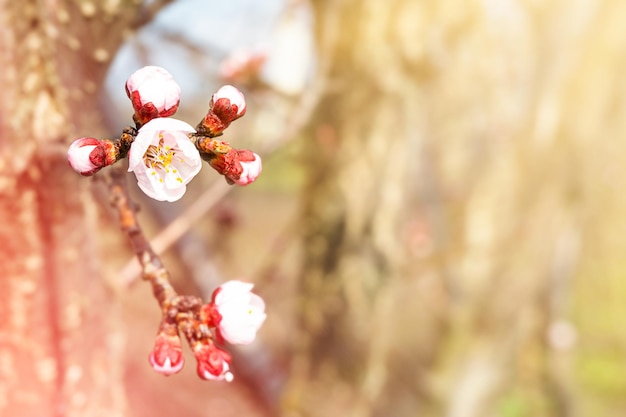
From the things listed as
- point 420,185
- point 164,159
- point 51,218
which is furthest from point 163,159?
point 420,185

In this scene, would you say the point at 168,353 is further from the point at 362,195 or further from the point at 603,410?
the point at 603,410

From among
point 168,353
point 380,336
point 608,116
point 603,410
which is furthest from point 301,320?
point 603,410

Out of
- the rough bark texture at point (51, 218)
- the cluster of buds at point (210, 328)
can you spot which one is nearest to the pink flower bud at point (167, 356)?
the cluster of buds at point (210, 328)

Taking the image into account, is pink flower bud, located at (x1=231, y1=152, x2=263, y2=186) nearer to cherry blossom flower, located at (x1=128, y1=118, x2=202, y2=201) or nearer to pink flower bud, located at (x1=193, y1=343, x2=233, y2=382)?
cherry blossom flower, located at (x1=128, y1=118, x2=202, y2=201)

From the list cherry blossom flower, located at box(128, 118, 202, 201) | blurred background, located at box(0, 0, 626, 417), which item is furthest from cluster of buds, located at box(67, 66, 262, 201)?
blurred background, located at box(0, 0, 626, 417)

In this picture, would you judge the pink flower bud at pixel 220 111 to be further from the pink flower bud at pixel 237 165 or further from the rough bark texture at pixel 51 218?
the rough bark texture at pixel 51 218

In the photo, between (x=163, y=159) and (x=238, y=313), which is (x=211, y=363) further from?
(x=163, y=159)
